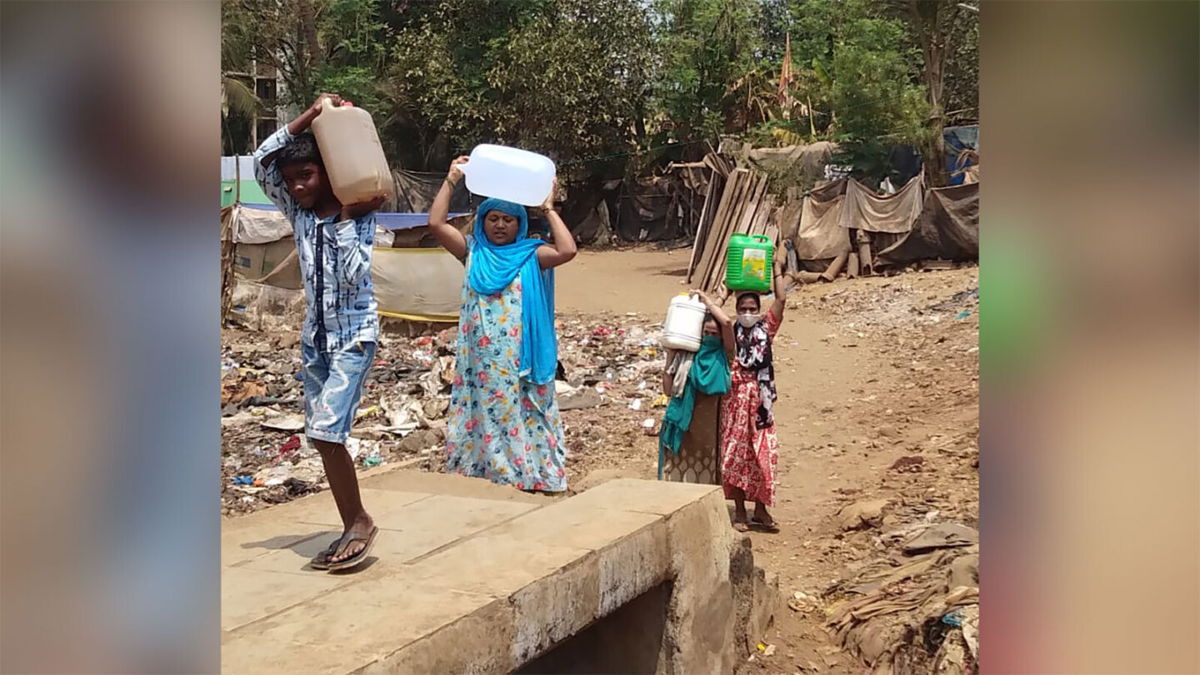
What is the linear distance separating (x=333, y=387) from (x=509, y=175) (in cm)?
208

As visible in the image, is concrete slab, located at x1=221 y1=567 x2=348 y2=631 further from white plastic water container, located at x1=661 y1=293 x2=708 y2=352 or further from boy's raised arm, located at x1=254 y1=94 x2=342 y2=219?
white plastic water container, located at x1=661 y1=293 x2=708 y2=352

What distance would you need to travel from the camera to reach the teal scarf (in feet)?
19.2

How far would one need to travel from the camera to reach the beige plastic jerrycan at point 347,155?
3.10 metres

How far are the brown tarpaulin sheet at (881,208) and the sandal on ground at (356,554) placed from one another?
14789 millimetres

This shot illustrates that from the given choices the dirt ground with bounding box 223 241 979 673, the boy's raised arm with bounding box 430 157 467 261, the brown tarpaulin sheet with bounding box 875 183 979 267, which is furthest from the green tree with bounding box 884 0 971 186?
the boy's raised arm with bounding box 430 157 467 261

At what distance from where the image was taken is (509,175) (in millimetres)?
4957

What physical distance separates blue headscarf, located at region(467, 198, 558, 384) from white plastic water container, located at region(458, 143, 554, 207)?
73 mm

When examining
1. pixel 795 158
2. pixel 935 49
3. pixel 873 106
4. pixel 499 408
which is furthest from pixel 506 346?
pixel 935 49
